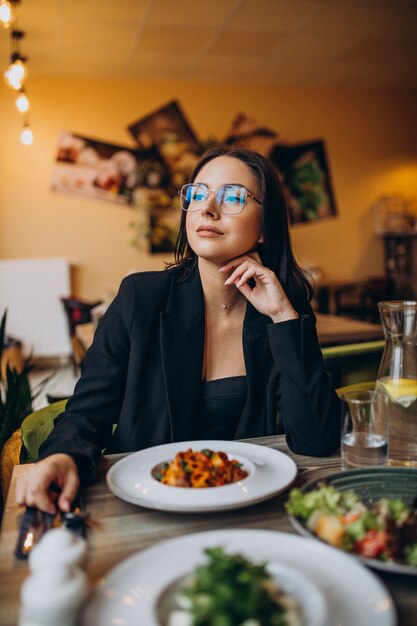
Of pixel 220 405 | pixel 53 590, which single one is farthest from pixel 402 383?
pixel 53 590

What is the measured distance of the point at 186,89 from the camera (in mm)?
6930

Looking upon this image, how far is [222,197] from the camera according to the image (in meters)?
1.45

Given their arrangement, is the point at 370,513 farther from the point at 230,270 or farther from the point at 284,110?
the point at 284,110

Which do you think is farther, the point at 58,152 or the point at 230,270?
the point at 58,152

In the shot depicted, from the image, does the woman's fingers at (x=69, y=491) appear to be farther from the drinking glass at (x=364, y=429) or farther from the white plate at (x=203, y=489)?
the drinking glass at (x=364, y=429)

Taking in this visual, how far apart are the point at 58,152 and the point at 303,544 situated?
649 cm

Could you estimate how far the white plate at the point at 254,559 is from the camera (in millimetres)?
606

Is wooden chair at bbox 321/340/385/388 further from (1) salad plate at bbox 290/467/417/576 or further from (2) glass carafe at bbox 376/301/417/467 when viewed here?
(1) salad plate at bbox 290/467/417/576

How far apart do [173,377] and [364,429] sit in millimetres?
534

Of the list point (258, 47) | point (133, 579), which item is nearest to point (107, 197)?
point (258, 47)

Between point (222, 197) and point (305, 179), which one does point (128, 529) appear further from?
point (305, 179)

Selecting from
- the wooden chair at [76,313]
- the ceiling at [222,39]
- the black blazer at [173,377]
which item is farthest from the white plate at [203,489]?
the ceiling at [222,39]

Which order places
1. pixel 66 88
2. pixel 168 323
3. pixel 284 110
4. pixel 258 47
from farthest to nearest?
1. pixel 284 110
2. pixel 66 88
3. pixel 258 47
4. pixel 168 323

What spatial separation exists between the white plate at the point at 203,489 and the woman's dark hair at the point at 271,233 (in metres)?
0.60
